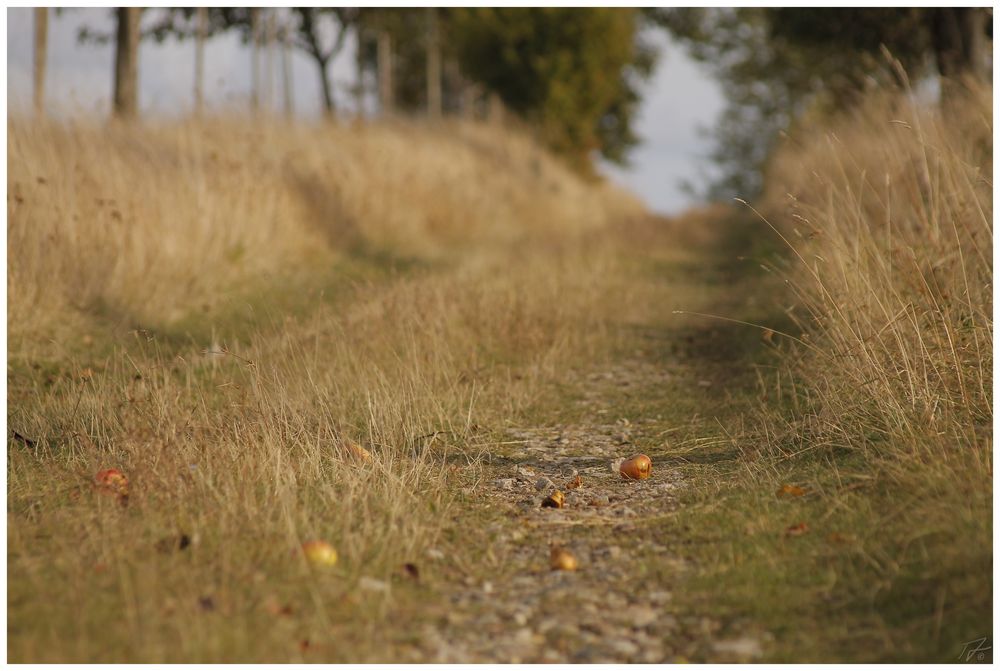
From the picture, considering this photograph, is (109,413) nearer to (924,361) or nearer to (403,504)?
(403,504)

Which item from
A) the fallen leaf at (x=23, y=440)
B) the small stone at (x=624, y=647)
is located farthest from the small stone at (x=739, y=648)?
the fallen leaf at (x=23, y=440)

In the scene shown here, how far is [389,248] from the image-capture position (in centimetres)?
1088

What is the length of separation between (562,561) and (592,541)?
0.96 feet

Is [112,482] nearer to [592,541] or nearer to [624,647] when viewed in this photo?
[592,541]

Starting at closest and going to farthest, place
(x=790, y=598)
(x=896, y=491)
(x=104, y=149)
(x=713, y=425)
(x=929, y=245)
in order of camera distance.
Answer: (x=790, y=598) → (x=896, y=491) → (x=713, y=425) → (x=929, y=245) → (x=104, y=149)

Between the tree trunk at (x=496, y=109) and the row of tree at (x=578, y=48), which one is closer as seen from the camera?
the row of tree at (x=578, y=48)

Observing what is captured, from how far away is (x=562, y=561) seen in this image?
302 centimetres

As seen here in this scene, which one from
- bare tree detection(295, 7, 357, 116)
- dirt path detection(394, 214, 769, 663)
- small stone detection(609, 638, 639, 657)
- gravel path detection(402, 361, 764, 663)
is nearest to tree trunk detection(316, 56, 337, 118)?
bare tree detection(295, 7, 357, 116)

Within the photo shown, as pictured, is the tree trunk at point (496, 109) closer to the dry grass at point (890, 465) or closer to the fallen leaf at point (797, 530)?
the dry grass at point (890, 465)

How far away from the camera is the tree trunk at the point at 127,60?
35.1ft

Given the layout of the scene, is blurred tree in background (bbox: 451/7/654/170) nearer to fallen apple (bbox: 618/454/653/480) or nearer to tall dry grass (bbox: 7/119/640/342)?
tall dry grass (bbox: 7/119/640/342)

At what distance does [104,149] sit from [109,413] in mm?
4789

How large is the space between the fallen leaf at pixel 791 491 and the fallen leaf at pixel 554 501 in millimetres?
847

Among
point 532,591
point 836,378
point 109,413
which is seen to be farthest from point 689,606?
point 109,413
